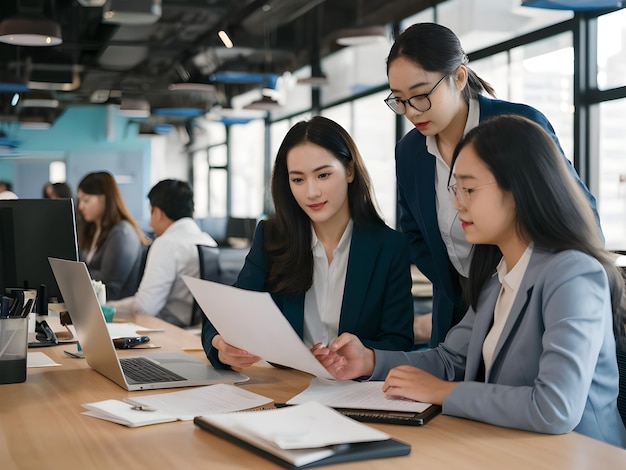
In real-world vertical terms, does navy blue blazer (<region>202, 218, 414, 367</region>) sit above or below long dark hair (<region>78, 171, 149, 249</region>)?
below

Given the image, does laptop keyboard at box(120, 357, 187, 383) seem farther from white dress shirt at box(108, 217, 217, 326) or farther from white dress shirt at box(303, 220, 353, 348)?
white dress shirt at box(108, 217, 217, 326)

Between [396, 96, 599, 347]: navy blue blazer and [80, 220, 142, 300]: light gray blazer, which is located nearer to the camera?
[396, 96, 599, 347]: navy blue blazer

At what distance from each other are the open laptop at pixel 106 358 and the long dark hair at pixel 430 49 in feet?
2.93

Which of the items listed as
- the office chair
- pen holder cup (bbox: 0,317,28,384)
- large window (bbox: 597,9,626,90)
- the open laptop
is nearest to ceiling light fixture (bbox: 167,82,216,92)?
large window (bbox: 597,9,626,90)

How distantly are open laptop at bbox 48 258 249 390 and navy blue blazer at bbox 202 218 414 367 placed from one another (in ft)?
0.42

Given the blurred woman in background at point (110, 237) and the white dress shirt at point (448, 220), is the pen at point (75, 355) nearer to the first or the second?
the white dress shirt at point (448, 220)

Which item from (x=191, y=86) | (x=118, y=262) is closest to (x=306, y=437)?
(x=118, y=262)

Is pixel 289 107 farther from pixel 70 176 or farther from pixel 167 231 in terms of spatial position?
pixel 167 231

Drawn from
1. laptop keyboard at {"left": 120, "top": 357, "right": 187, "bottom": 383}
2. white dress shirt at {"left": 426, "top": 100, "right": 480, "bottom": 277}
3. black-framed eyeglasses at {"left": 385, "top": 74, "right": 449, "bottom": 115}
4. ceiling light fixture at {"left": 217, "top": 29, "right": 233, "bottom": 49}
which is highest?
ceiling light fixture at {"left": 217, "top": 29, "right": 233, "bottom": 49}

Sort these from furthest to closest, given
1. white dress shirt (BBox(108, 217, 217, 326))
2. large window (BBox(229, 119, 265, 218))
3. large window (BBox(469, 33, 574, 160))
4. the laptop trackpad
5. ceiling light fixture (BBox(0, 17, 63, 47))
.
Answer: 1. large window (BBox(229, 119, 265, 218))
2. ceiling light fixture (BBox(0, 17, 63, 47))
3. large window (BBox(469, 33, 574, 160))
4. white dress shirt (BBox(108, 217, 217, 326))
5. the laptop trackpad

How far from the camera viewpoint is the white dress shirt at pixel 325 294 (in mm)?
2135

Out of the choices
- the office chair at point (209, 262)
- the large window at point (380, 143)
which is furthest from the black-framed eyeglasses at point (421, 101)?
the large window at point (380, 143)

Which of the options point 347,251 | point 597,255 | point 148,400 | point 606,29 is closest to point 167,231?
point 347,251

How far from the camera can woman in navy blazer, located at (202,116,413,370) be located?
211 cm
